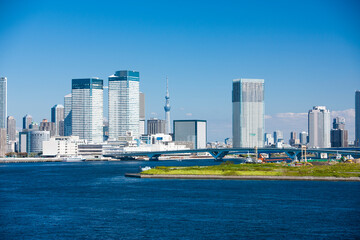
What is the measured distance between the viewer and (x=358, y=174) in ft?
336

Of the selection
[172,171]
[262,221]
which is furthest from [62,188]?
[262,221]

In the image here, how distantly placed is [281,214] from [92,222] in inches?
748

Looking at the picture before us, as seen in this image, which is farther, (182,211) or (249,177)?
(249,177)

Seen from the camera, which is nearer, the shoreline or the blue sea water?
the blue sea water

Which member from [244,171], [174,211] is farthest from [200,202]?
[244,171]

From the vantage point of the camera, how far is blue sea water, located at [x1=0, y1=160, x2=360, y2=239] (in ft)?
160

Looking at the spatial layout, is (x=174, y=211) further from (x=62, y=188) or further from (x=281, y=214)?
(x=62, y=188)

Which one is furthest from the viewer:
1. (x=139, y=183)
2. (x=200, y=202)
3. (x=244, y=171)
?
(x=244, y=171)

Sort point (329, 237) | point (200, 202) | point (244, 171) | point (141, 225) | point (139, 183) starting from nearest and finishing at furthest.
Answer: point (329, 237) → point (141, 225) → point (200, 202) → point (139, 183) → point (244, 171)

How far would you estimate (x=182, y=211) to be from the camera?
61250mm

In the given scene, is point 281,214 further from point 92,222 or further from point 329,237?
point 92,222

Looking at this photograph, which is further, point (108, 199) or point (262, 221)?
point (108, 199)

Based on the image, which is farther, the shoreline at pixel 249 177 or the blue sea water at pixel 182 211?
the shoreline at pixel 249 177

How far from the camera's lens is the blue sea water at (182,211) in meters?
48.8
